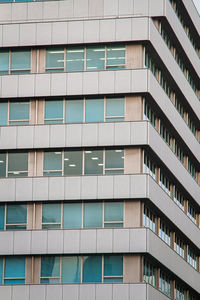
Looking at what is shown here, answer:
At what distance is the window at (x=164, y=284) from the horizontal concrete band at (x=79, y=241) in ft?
14.4

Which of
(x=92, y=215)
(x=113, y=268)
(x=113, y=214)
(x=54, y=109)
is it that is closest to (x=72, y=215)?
(x=92, y=215)

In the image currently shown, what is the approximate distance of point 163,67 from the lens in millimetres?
60688

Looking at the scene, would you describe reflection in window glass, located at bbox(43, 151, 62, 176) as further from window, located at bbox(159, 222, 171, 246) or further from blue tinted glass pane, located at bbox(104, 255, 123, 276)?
window, located at bbox(159, 222, 171, 246)

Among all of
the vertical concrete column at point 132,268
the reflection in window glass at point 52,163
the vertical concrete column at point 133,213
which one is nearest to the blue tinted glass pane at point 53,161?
the reflection in window glass at point 52,163

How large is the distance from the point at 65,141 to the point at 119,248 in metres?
7.16

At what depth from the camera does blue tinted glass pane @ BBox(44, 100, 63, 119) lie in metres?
56.5

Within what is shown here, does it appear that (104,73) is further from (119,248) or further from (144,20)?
(119,248)

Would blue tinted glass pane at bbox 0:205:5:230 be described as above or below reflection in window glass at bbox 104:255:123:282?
above

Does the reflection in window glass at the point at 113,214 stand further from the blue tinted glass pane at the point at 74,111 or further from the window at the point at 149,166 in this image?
the blue tinted glass pane at the point at 74,111

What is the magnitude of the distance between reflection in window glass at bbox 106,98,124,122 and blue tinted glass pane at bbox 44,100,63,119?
285cm

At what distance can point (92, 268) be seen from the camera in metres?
53.5

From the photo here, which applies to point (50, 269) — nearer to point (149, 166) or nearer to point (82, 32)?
point (149, 166)

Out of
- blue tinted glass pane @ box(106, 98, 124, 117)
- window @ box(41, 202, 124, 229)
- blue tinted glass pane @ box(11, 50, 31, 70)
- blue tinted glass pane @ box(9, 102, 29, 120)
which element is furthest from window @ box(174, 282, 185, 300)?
blue tinted glass pane @ box(11, 50, 31, 70)

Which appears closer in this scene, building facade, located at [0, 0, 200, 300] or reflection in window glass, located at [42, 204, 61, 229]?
building facade, located at [0, 0, 200, 300]
